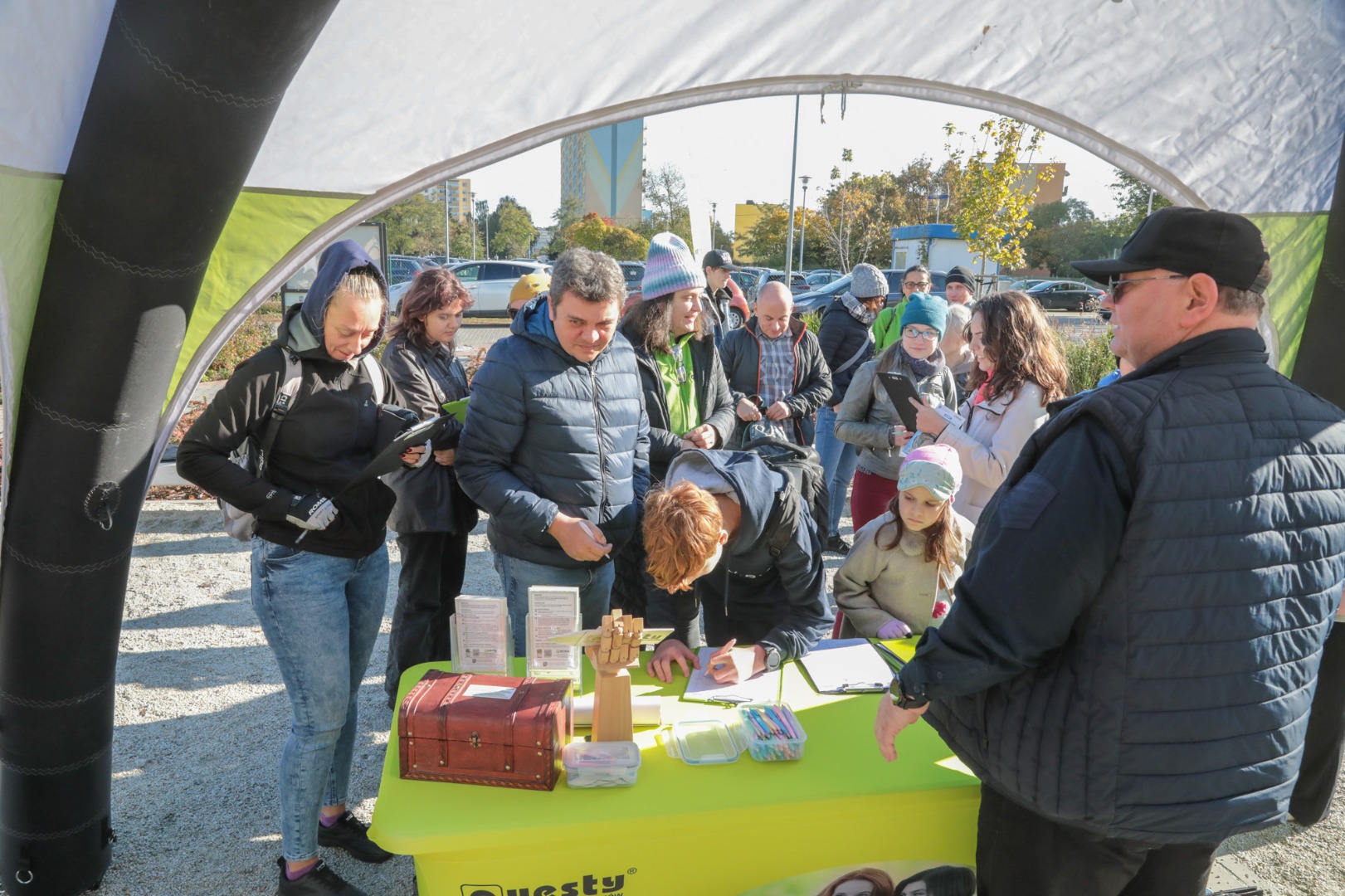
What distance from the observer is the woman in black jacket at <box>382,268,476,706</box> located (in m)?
3.23

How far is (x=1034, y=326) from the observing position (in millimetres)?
3271

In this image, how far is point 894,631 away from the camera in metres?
2.79

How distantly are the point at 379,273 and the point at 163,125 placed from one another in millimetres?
602

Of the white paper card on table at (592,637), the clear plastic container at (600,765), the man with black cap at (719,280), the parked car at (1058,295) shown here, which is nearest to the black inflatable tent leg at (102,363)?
the white paper card on table at (592,637)

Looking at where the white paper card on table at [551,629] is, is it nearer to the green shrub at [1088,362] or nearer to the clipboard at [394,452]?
the clipboard at [394,452]

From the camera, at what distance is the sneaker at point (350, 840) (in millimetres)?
2717

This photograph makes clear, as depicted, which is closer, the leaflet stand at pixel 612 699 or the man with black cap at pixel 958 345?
the leaflet stand at pixel 612 699

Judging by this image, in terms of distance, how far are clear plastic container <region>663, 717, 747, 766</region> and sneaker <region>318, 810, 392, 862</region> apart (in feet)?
4.06

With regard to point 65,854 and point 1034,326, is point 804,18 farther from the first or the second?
point 65,854

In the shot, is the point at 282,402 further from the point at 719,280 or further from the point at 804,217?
the point at 804,217

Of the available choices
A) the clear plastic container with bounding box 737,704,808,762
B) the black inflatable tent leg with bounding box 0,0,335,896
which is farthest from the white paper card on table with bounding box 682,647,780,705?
the black inflatable tent leg with bounding box 0,0,335,896

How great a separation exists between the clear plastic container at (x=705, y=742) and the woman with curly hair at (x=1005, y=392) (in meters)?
1.61

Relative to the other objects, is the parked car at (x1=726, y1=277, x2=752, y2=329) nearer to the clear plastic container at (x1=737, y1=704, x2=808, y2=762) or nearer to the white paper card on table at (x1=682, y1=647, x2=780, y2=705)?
the white paper card on table at (x1=682, y1=647, x2=780, y2=705)

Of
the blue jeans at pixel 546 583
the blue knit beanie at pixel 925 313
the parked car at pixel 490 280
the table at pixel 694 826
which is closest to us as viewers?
the table at pixel 694 826
